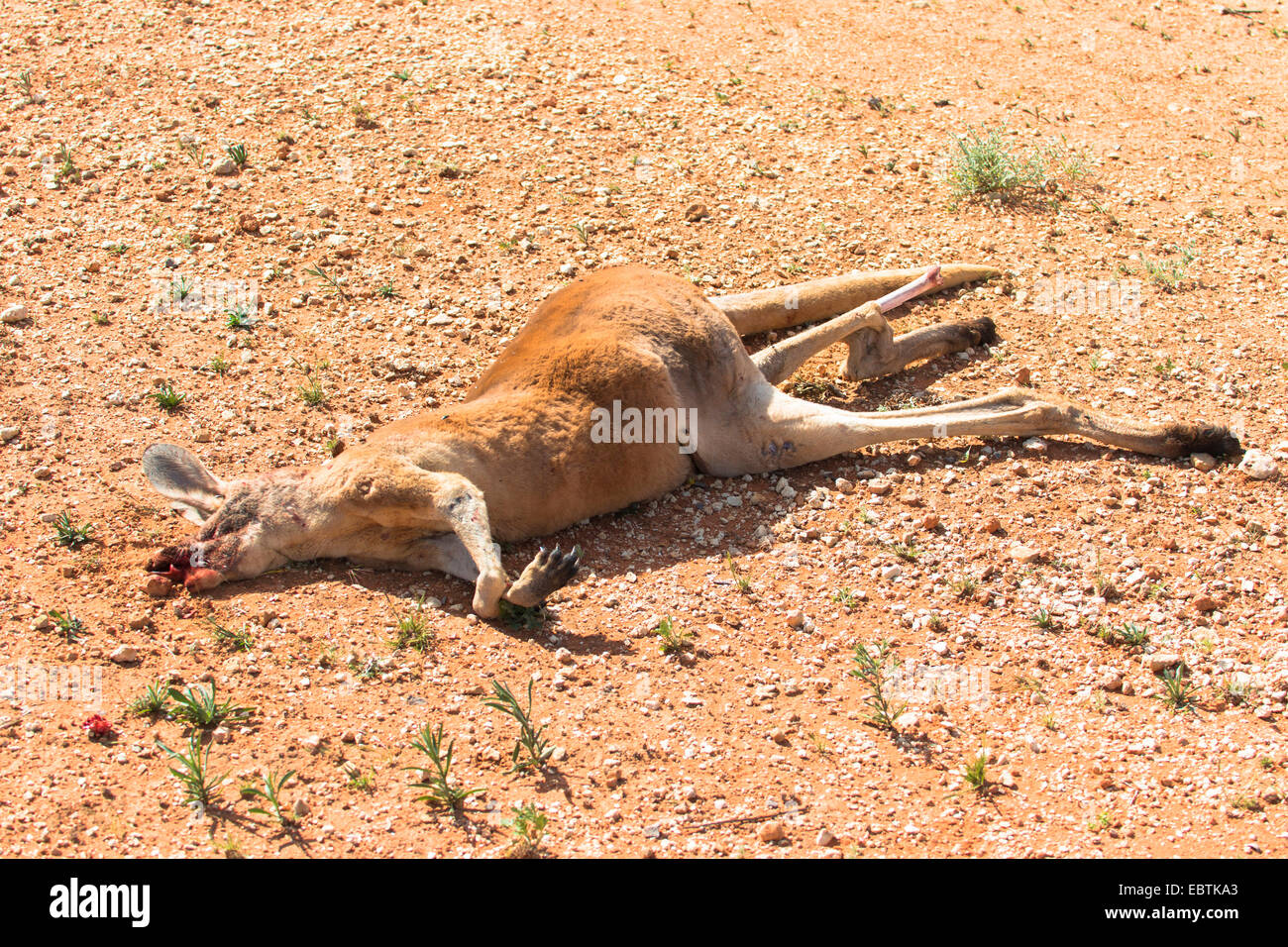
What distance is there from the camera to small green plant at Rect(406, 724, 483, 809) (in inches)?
156

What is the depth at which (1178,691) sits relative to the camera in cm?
435

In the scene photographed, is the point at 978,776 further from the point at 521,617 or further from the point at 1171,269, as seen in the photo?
the point at 1171,269

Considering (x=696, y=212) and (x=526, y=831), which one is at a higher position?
(x=696, y=212)

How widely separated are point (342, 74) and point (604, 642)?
6192 millimetres

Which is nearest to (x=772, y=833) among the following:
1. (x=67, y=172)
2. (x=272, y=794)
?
(x=272, y=794)

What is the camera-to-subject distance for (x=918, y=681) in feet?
15.0

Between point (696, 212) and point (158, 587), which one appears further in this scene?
point (696, 212)

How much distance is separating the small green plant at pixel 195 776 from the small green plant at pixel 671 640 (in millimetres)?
1833

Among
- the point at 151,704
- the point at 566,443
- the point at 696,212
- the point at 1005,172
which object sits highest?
the point at 1005,172

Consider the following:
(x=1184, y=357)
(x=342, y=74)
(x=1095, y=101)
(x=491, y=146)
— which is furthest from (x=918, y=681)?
(x=342, y=74)

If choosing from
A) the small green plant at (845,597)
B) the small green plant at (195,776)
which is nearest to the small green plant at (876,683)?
the small green plant at (845,597)

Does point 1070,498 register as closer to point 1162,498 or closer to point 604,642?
point 1162,498

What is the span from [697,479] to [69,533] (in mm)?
3206

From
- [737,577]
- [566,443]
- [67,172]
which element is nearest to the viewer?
[737,577]
